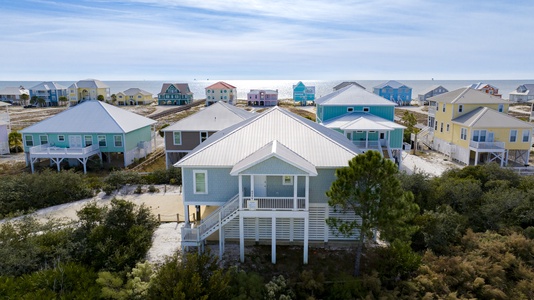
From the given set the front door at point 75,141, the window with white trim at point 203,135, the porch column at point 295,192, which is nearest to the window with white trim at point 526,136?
the porch column at point 295,192

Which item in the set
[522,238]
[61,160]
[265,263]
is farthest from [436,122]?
[61,160]

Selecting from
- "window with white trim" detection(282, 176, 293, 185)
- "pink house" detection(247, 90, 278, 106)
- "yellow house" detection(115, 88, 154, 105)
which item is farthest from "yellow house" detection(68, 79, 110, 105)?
"window with white trim" detection(282, 176, 293, 185)

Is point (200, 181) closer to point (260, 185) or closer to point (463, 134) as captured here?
point (260, 185)

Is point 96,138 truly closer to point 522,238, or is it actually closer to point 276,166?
point 276,166

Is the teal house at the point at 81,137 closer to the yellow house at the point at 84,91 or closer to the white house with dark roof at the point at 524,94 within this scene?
the yellow house at the point at 84,91

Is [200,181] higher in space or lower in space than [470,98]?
lower

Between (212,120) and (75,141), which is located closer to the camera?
(75,141)

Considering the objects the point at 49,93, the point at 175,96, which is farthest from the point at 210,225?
the point at 49,93
